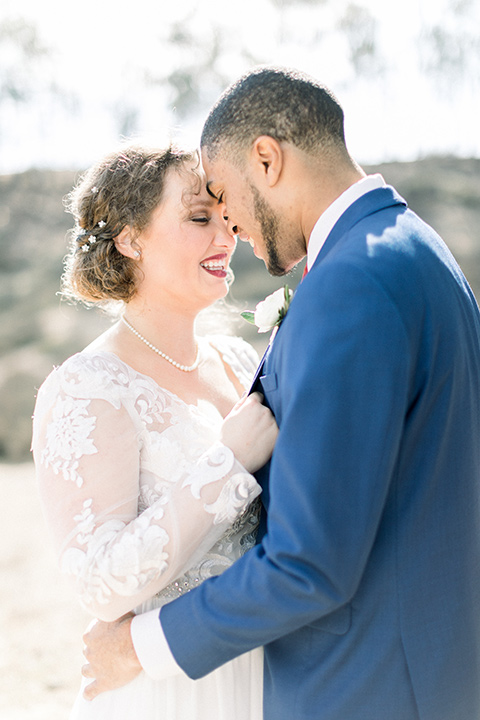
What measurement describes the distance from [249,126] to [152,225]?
32.4 inches

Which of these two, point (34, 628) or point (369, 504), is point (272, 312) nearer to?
point (369, 504)

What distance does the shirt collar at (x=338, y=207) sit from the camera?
1951 millimetres

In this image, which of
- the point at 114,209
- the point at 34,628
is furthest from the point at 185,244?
the point at 34,628

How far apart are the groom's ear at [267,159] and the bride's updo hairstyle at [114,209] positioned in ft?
2.61

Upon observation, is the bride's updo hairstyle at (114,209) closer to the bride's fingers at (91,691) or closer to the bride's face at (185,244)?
the bride's face at (185,244)

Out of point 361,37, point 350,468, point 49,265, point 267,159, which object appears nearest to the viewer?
point 350,468

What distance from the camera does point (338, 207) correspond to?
1959 mm

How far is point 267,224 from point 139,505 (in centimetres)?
98

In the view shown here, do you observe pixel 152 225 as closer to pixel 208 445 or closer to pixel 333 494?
pixel 208 445

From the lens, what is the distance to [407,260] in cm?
172

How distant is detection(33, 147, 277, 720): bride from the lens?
2.08 meters

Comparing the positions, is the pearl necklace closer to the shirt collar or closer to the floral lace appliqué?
the floral lace appliqué

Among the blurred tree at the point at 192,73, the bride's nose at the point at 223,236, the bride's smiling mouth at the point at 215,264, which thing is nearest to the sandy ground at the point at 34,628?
the bride's smiling mouth at the point at 215,264

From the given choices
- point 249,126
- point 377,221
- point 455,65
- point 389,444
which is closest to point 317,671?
point 389,444
